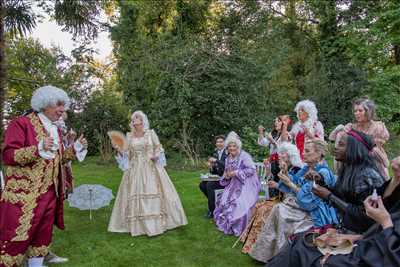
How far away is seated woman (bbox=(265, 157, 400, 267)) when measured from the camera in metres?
2.24

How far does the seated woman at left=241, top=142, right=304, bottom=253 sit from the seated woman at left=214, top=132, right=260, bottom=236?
0.46 metres

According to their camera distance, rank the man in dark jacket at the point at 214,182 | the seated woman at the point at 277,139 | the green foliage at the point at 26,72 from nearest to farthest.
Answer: the green foliage at the point at 26,72
the seated woman at the point at 277,139
the man in dark jacket at the point at 214,182

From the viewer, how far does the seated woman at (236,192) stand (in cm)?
502

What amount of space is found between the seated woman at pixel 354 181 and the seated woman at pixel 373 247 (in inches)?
6.9

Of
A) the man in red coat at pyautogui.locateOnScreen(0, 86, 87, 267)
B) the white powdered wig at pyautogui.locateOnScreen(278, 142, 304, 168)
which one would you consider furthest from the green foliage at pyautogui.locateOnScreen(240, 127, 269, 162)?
the man in red coat at pyautogui.locateOnScreen(0, 86, 87, 267)

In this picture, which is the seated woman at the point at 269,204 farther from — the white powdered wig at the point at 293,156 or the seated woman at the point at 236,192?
the seated woman at the point at 236,192

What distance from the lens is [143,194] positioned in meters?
5.07

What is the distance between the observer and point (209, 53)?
11.4 metres

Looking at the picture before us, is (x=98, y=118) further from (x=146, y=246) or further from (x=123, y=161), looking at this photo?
(x=146, y=246)

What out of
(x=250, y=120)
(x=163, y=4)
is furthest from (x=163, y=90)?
(x=163, y=4)

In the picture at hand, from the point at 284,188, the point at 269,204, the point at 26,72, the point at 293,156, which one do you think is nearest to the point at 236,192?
the point at 269,204

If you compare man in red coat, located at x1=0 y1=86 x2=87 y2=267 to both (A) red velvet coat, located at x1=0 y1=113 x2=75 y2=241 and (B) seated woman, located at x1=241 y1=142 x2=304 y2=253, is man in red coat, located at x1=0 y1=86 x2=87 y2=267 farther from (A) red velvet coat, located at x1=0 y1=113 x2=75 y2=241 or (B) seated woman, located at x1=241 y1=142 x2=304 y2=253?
(B) seated woman, located at x1=241 y1=142 x2=304 y2=253

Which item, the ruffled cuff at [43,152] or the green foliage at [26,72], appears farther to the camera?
the green foliage at [26,72]

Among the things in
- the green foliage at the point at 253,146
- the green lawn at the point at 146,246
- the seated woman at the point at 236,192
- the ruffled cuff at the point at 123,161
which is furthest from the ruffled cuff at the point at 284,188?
the green foliage at the point at 253,146
